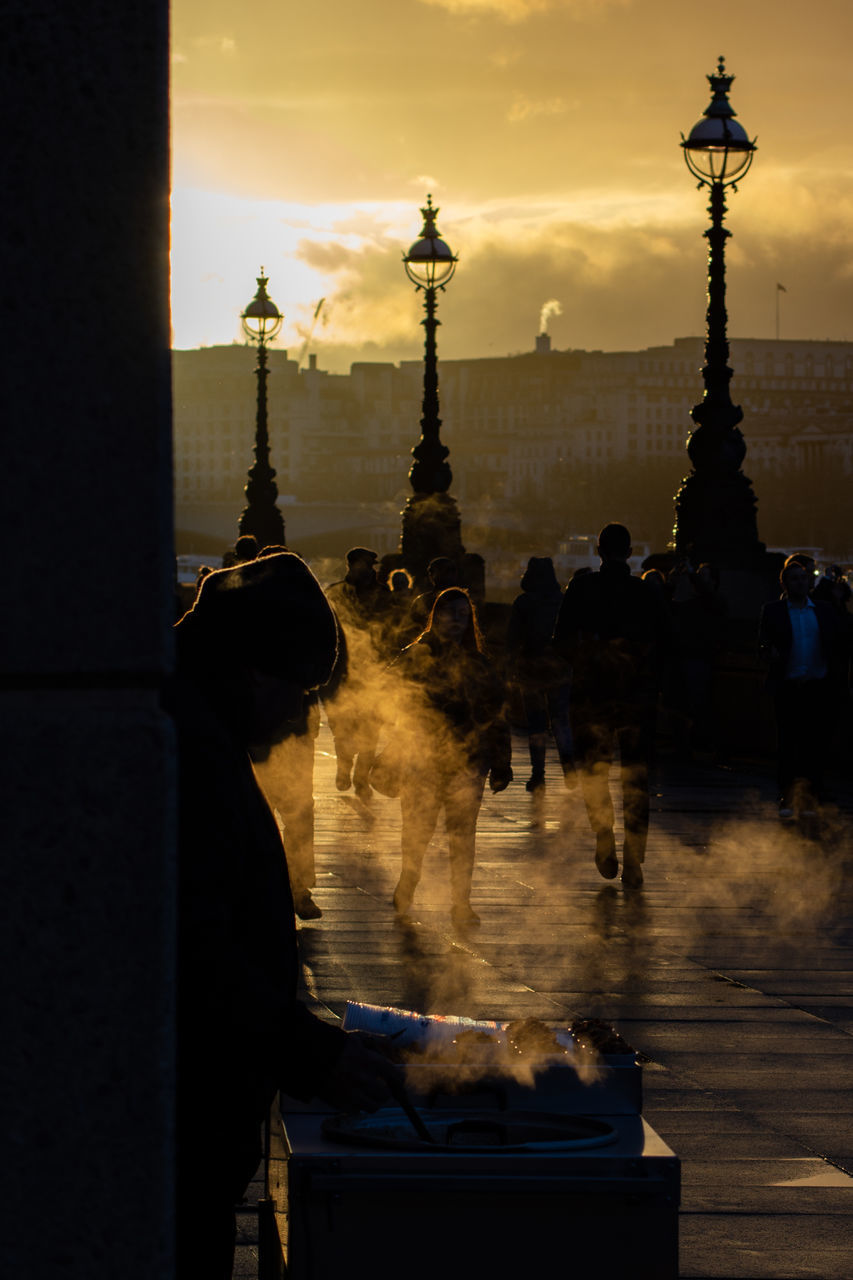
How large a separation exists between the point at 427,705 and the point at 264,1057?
18.3ft

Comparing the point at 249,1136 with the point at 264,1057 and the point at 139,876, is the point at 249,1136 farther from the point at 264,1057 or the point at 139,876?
the point at 139,876

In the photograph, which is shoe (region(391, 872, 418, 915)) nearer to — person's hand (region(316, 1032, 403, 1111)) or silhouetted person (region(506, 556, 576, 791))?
silhouetted person (region(506, 556, 576, 791))

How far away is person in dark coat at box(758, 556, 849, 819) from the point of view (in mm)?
11484

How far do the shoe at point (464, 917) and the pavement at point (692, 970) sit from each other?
0.08 metres

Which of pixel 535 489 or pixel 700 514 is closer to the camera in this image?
pixel 700 514

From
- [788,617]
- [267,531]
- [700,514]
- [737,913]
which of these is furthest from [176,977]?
[267,531]

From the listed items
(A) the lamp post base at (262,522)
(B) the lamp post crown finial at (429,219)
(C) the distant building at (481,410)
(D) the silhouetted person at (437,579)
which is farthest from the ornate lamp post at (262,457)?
(C) the distant building at (481,410)

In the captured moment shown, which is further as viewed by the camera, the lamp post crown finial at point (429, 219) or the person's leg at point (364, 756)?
the lamp post crown finial at point (429, 219)

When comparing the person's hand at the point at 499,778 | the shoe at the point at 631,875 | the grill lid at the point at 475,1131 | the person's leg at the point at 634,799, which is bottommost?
the shoe at the point at 631,875

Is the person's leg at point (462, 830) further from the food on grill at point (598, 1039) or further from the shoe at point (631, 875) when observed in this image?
the food on grill at point (598, 1039)

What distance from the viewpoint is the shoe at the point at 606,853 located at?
9.07 m

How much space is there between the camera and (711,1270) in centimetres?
378

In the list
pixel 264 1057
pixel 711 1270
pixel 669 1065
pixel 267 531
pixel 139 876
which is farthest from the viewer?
pixel 267 531

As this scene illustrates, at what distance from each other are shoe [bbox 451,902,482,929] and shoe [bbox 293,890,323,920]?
576 millimetres
